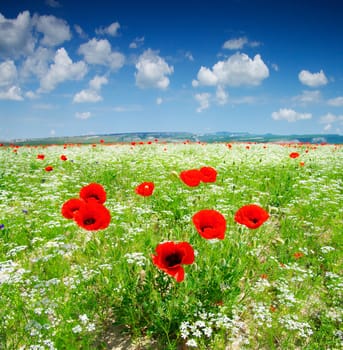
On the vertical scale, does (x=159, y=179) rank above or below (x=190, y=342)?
above

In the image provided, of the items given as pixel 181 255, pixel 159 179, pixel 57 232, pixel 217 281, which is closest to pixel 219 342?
pixel 217 281

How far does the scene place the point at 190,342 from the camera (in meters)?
2.04

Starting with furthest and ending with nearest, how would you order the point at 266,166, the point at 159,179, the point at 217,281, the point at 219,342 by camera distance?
the point at 266,166 < the point at 159,179 < the point at 217,281 < the point at 219,342

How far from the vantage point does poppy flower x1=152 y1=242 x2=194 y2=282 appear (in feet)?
6.19

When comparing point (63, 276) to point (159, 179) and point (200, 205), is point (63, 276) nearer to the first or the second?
point (200, 205)

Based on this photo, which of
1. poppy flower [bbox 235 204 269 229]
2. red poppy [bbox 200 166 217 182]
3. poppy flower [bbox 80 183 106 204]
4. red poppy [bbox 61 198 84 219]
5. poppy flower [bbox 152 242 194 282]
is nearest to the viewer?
poppy flower [bbox 152 242 194 282]

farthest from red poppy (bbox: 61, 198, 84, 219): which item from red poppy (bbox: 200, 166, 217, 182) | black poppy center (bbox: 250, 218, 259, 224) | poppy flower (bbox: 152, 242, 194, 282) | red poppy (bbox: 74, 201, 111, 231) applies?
black poppy center (bbox: 250, 218, 259, 224)

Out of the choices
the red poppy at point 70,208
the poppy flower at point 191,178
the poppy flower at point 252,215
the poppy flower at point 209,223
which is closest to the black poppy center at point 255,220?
the poppy flower at point 252,215

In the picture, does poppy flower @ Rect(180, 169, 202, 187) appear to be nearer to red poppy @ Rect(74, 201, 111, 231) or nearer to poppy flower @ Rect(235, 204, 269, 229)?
poppy flower @ Rect(235, 204, 269, 229)

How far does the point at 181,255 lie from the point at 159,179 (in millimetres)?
5079

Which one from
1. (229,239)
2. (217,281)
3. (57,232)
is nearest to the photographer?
(217,281)

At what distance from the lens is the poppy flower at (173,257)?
6.19ft

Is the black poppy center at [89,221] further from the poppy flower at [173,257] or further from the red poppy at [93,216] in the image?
the poppy flower at [173,257]

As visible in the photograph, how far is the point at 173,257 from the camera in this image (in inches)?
80.8
